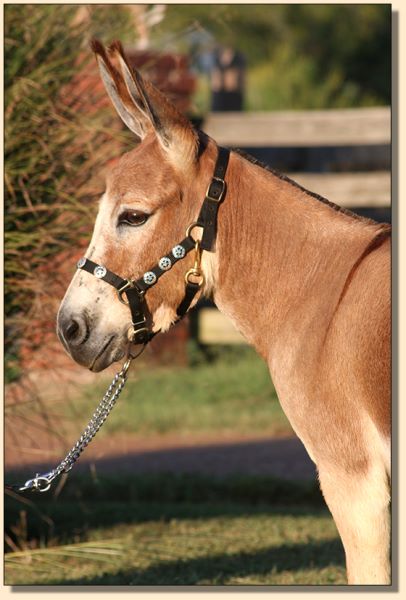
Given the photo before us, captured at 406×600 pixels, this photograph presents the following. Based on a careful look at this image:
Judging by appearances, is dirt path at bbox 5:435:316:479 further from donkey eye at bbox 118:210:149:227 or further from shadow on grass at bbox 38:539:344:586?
donkey eye at bbox 118:210:149:227

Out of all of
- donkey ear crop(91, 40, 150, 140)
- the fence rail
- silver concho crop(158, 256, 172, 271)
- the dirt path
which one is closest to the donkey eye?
silver concho crop(158, 256, 172, 271)

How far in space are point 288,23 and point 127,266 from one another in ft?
63.8

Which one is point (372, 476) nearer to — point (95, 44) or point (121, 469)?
point (95, 44)

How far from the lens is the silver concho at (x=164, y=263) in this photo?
397 centimetres

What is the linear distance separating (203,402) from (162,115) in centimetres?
709

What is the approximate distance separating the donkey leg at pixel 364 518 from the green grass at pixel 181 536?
1615 millimetres

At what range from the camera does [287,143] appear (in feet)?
36.9

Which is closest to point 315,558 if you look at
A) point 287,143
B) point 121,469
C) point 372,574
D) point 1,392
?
point 1,392

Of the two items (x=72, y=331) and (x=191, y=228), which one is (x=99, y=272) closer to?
(x=72, y=331)

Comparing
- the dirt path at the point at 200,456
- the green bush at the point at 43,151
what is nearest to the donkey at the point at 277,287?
the green bush at the point at 43,151

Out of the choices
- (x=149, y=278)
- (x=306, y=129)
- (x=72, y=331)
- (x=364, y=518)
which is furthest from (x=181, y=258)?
(x=306, y=129)

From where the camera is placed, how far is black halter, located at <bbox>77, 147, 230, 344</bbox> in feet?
12.9

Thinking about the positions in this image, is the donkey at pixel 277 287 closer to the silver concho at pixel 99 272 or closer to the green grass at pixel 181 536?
the silver concho at pixel 99 272

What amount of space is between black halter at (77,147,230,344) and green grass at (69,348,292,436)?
4.66 m
